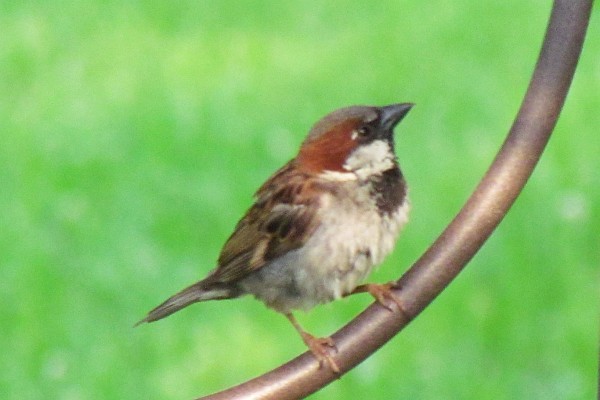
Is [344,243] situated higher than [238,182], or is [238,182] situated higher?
[238,182]

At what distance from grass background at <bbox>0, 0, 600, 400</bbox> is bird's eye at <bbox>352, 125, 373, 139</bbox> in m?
1.72

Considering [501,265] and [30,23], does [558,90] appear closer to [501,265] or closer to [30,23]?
[501,265]

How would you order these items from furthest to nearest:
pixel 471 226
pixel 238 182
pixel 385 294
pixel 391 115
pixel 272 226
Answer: pixel 238 182 → pixel 272 226 → pixel 391 115 → pixel 385 294 → pixel 471 226

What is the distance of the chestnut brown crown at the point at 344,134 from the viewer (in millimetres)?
2648

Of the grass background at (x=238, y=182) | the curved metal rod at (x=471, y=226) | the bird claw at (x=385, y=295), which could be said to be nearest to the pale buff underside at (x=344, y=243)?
the bird claw at (x=385, y=295)

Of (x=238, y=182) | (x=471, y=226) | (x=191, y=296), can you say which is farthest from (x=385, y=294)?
(x=238, y=182)

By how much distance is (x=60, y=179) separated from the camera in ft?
17.7

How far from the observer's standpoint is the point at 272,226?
2896 millimetres

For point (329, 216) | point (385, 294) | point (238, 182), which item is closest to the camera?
point (385, 294)

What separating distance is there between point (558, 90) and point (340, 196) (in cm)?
82

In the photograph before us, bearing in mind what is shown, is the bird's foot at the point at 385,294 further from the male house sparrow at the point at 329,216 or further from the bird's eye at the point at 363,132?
the bird's eye at the point at 363,132

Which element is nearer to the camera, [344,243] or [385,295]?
[385,295]

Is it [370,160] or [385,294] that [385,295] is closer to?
[385,294]

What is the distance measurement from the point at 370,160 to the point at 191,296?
0.49 m
